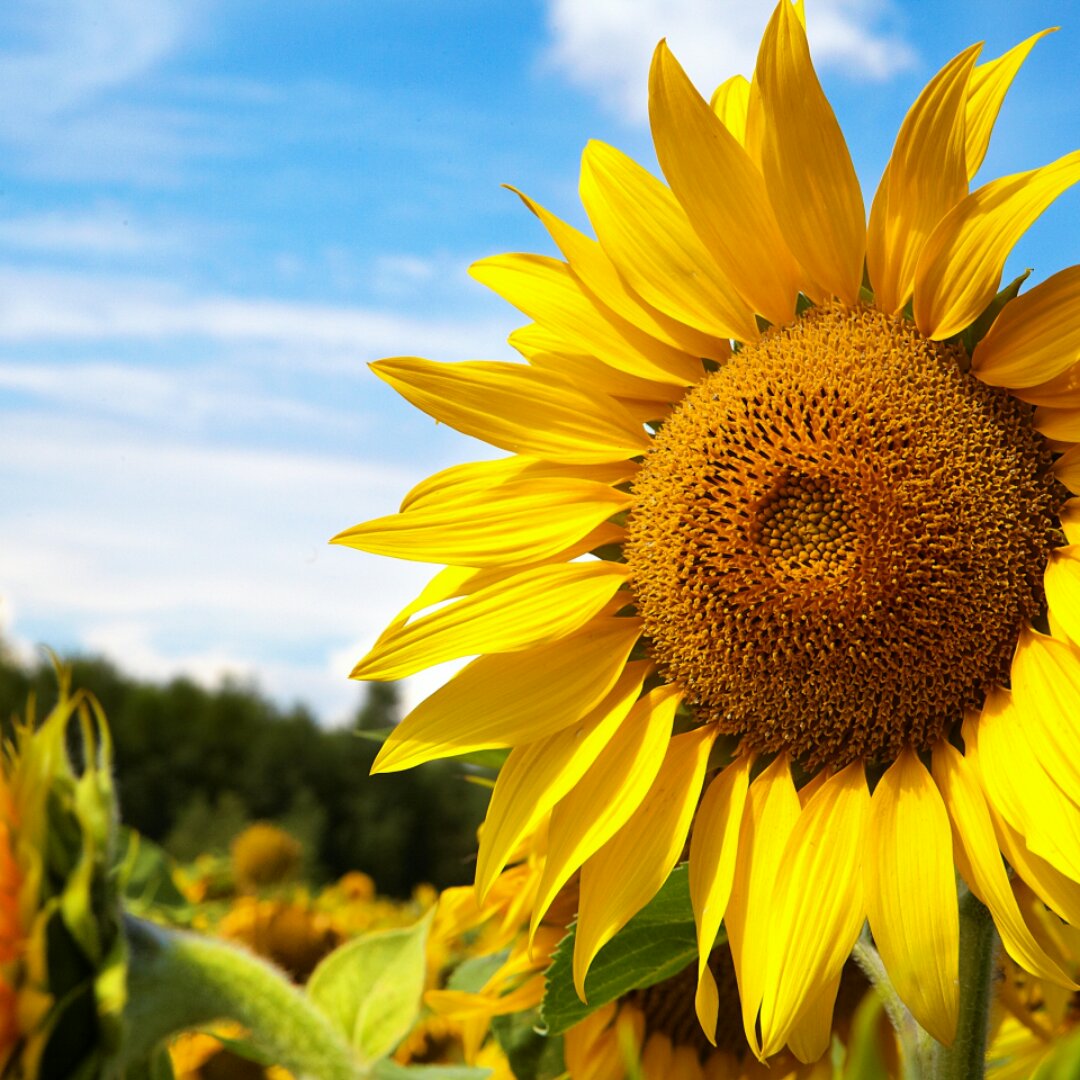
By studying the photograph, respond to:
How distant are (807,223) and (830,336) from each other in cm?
11

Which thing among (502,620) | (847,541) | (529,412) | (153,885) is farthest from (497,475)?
(153,885)

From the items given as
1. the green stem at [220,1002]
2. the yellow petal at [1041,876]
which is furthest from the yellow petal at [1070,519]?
the green stem at [220,1002]

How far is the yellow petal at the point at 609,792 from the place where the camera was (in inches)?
48.0

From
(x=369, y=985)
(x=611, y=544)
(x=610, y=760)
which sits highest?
(x=611, y=544)

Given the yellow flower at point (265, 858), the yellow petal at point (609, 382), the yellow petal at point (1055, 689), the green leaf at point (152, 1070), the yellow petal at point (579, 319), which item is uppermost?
the yellow petal at point (579, 319)

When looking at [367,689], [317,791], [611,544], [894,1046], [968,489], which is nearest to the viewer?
[968,489]

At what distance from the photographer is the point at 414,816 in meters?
13.9

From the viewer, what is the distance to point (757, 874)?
1.19 metres

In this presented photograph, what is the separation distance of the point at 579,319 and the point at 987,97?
1.47 feet

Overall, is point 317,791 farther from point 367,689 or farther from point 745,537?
point 745,537

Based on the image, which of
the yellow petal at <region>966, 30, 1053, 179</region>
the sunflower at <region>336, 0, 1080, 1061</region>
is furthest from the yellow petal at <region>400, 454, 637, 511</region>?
the yellow petal at <region>966, 30, 1053, 179</region>

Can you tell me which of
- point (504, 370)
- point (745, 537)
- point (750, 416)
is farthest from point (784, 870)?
point (504, 370)

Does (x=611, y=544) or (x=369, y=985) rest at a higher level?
(x=611, y=544)

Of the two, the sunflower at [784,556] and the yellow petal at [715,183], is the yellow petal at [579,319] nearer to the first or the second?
the sunflower at [784,556]
